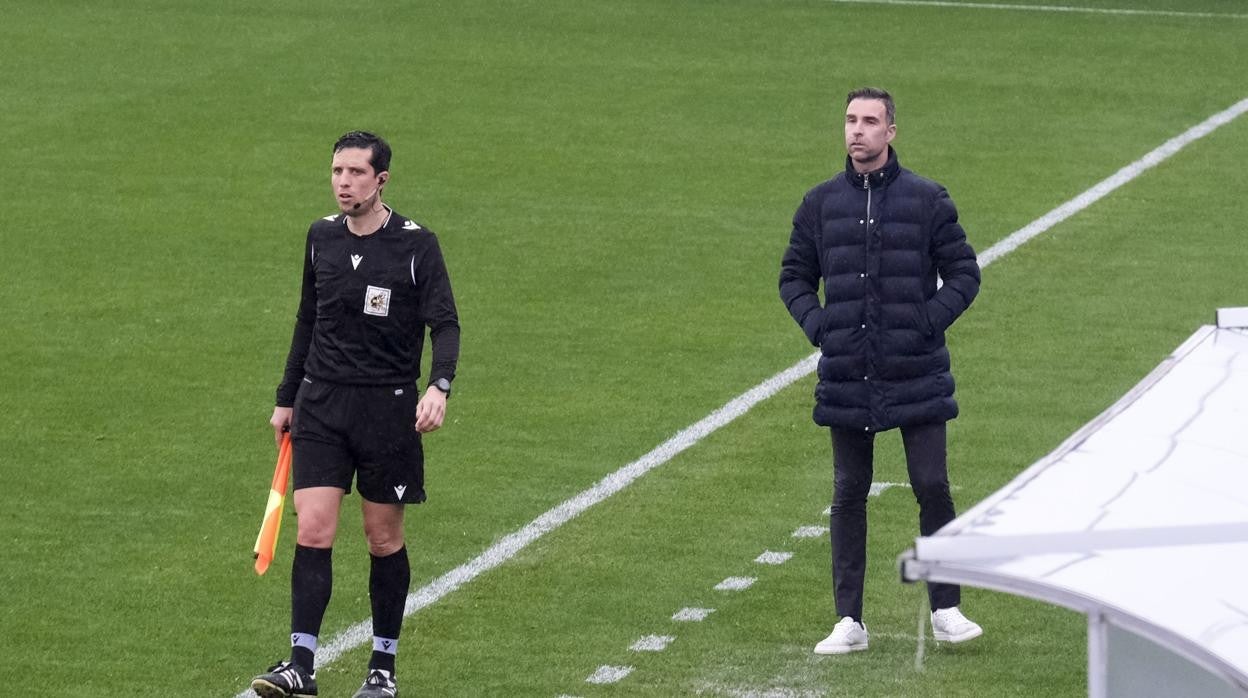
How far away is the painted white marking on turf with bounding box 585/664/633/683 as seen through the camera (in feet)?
25.6

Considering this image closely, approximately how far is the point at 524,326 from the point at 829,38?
1036 centimetres

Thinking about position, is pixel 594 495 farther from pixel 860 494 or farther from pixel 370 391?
pixel 370 391

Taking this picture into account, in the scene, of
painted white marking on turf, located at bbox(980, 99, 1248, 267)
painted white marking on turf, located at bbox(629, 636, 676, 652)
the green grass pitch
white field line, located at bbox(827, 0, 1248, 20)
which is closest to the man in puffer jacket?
the green grass pitch

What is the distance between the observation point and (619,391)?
39.9ft

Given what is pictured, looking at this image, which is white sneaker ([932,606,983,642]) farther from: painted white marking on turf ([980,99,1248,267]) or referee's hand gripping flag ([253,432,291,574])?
painted white marking on turf ([980,99,1248,267])

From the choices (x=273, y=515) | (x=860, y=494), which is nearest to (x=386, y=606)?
(x=273, y=515)

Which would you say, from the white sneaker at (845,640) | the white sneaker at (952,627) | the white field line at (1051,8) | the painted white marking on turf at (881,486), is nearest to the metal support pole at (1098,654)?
the white sneaker at (845,640)

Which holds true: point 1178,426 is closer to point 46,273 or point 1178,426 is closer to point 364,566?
point 364,566

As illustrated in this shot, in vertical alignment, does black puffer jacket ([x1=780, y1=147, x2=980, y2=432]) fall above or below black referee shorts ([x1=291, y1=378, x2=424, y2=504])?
above

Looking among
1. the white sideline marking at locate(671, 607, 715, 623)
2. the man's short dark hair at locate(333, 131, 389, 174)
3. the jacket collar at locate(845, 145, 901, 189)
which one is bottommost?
the white sideline marking at locate(671, 607, 715, 623)

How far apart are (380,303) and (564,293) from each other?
6.78 m

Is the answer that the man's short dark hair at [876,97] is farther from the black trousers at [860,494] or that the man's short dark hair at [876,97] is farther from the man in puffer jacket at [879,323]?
the black trousers at [860,494]

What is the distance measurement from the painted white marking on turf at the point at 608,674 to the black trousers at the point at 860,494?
0.80 m

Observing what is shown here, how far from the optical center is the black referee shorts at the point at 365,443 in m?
7.54
